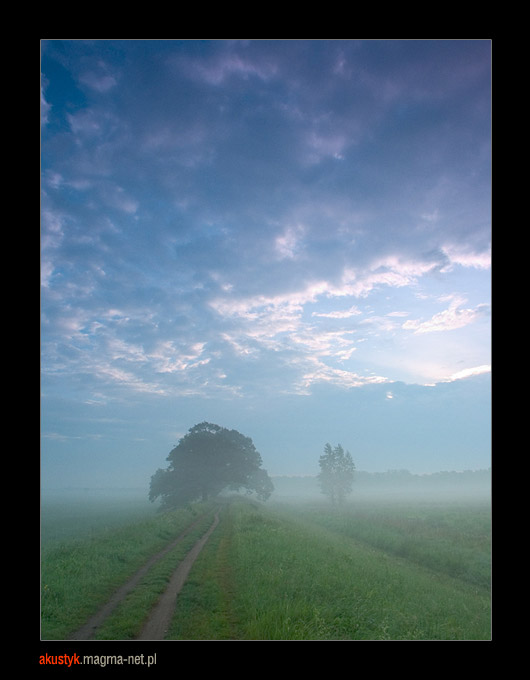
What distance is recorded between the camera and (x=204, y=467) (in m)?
56.6

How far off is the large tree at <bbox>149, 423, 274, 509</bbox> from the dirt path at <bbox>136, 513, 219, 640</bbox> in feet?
142

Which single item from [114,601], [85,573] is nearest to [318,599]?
[114,601]

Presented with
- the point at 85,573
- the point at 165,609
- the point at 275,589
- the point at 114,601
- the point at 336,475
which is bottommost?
the point at 336,475

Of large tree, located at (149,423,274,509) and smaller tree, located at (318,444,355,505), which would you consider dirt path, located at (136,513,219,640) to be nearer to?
large tree, located at (149,423,274,509)

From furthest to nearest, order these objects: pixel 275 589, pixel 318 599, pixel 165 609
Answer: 1. pixel 275 589
2. pixel 318 599
3. pixel 165 609

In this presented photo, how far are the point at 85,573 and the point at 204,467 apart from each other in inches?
1792

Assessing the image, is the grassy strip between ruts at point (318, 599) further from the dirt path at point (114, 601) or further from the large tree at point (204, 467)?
the large tree at point (204, 467)

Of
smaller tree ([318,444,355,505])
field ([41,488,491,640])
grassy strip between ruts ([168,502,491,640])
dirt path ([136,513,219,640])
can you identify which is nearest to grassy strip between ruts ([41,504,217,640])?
field ([41,488,491,640])

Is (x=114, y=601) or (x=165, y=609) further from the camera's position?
(x=114, y=601)

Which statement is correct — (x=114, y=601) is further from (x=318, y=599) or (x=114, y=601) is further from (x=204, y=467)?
(x=204, y=467)

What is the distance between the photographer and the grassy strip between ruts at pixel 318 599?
8.73 meters
